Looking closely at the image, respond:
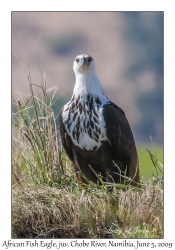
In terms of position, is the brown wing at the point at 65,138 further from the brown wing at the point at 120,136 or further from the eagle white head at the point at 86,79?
→ the brown wing at the point at 120,136

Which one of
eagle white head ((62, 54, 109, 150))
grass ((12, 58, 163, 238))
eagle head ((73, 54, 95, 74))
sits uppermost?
eagle head ((73, 54, 95, 74))

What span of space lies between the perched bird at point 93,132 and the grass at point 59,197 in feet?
0.64

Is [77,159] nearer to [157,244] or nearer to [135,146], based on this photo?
[135,146]

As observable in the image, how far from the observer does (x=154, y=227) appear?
7930mm

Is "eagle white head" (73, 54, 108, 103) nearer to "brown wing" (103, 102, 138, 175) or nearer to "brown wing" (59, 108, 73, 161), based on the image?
"brown wing" (103, 102, 138, 175)

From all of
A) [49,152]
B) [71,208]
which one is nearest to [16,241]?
[71,208]

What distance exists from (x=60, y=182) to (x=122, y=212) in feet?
3.21

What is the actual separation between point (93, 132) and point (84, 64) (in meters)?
0.72

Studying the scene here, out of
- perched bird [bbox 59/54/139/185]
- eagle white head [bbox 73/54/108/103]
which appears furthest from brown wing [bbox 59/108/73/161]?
eagle white head [bbox 73/54/108/103]

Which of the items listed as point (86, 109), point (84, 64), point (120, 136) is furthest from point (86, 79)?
point (120, 136)

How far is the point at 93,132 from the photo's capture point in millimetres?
8656

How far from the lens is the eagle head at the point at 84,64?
8711 millimetres

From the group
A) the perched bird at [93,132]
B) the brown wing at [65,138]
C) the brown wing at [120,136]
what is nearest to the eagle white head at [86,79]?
the perched bird at [93,132]

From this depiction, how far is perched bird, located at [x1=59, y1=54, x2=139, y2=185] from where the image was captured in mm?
8656
